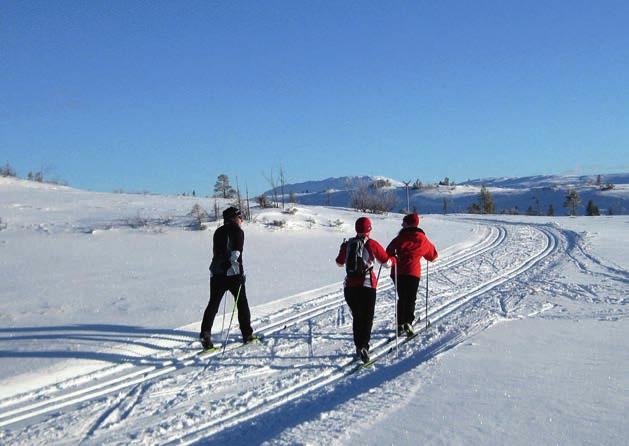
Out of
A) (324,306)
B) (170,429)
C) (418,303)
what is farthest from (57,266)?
(170,429)

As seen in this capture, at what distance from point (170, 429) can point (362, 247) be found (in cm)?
307

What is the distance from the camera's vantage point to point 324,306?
31.7 ft

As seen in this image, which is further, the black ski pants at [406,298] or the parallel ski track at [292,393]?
the black ski pants at [406,298]

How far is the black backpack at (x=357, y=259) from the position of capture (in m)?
6.54

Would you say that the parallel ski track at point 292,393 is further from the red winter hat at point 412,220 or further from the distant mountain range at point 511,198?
the distant mountain range at point 511,198

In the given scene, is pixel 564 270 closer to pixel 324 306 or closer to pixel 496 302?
pixel 496 302

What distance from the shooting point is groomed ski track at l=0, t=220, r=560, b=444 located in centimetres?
471

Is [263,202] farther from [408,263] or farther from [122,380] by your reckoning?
[122,380]

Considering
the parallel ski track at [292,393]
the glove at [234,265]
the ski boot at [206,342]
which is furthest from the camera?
the glove at [234,265]

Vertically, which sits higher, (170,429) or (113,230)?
(113,230)

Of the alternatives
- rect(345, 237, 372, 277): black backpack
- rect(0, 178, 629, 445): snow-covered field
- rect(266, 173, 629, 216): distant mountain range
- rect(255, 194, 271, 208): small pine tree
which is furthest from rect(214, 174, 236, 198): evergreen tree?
rect(266, 173, 629, 216): distant mountain range

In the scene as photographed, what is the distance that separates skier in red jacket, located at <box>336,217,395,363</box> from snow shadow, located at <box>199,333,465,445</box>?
1.63 feet

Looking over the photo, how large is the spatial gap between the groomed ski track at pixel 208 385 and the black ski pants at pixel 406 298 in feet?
1.26

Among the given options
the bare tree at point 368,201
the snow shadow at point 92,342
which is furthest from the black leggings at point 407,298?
the bare tree at point 368,201
